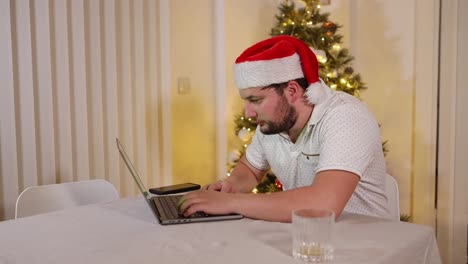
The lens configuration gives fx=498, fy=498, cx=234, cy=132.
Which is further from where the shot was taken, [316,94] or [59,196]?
[59,196]

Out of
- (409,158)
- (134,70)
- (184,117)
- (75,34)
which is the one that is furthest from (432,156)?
(75,34)

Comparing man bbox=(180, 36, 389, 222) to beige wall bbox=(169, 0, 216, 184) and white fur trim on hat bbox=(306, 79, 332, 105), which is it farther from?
beige wall bbox=(169, 0, 216, 184)

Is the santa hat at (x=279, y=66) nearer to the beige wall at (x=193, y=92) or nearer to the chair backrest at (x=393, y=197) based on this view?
the chair backrest at (x=393, y=197)

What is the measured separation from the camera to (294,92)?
1.67 m

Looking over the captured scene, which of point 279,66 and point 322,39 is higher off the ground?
point 322,39

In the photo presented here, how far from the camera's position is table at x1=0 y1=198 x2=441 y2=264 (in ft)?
3.39

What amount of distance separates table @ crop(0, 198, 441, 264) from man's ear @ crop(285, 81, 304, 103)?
48cm

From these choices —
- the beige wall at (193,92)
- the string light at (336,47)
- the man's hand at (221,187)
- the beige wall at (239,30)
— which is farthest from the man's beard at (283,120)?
the beige wall at (239,30)

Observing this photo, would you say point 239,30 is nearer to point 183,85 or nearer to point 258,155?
point 183,85

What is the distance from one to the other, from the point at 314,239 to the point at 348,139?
0.52m

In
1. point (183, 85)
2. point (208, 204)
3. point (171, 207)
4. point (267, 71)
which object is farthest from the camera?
point (183, 85)

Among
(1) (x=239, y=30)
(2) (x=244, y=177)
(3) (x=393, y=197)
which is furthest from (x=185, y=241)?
(1) (x=239, y=30)

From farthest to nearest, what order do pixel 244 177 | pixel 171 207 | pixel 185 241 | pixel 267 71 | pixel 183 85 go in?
1. pixel 183 85
2. pixel 244 177
3. pixel 267 71
4. pixel 171 207
5. pixel 185 241

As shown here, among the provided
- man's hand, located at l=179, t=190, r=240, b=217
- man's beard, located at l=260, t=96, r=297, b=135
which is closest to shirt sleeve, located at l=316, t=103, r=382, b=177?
man's beard, located at l=260, t=96, r=297, b=135
